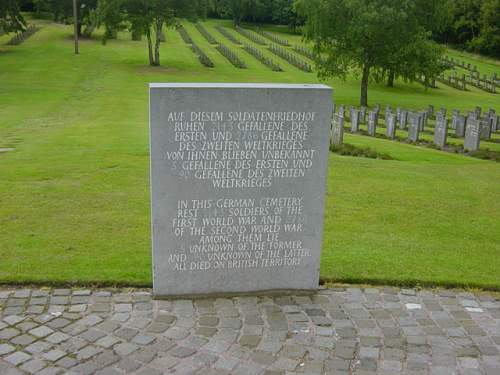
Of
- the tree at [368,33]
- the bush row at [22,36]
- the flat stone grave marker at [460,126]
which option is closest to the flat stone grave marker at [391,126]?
the flat stone grave marker at [460,126]

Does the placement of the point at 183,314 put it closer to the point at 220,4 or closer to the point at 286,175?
the point at 286,175

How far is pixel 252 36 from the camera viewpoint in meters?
75.1

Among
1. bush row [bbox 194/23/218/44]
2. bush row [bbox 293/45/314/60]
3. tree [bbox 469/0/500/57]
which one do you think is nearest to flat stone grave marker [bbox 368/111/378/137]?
bush row [bbox 293/45/314/60]

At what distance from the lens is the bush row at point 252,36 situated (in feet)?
231

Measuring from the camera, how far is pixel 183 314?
6.54 m

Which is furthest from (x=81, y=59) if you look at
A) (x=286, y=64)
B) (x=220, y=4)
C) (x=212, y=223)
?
(x=212, y=223)

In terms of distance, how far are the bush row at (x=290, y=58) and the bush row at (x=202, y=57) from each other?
7852 mm

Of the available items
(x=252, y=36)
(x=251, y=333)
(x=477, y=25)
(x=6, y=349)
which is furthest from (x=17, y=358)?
(x=252, y=36)

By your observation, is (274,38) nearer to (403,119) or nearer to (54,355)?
(403,119)

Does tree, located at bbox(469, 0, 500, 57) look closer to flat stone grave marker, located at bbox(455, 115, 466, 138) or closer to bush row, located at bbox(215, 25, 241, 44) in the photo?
bush row, located at bbox(215, 25, 241, 44)

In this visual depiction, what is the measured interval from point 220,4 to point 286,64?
36.4 m

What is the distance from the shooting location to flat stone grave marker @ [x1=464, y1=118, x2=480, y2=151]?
800 inches

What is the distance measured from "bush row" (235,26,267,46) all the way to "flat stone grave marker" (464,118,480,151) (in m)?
50.9

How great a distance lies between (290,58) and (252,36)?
61.0ft
